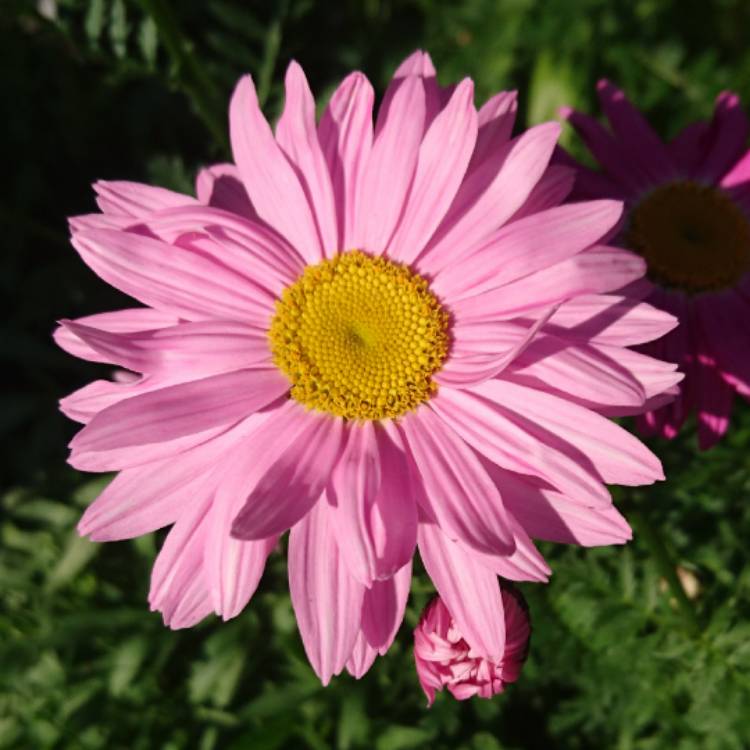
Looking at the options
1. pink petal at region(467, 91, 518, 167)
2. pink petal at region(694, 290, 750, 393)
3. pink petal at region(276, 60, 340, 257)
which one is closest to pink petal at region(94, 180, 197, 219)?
pink petal at region(276, 60, 340, 257)

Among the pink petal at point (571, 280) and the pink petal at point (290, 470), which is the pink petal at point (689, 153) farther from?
the pink petal at point (290, 470)

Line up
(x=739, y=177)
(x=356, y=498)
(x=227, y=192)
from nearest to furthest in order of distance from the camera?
(x=356, y=498), (x=227, y=192), (x=739, y=177)

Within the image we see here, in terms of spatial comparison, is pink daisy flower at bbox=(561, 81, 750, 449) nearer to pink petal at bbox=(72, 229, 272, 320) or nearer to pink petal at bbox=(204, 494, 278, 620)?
pink petal at bbox=(72, 229, 272, 320)

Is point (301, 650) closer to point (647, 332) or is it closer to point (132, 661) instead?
point (132, 661)

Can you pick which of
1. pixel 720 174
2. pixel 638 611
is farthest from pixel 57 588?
pixel 720 174

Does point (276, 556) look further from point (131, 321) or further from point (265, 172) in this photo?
point (265, 172)

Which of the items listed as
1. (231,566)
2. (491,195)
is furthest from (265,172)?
(231,566)
